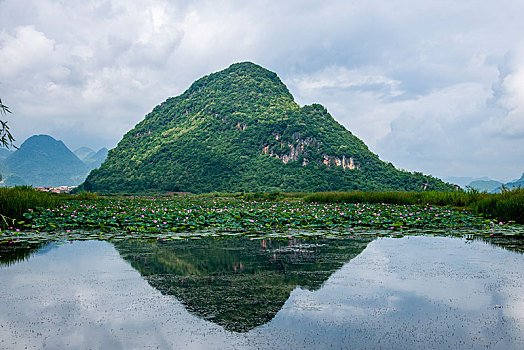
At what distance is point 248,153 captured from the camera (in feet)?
353

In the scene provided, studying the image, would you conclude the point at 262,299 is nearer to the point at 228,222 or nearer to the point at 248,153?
the point at 228,222

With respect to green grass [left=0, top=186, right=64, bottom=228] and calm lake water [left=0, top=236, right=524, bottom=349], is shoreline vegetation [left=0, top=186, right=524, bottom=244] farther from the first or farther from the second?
calm lake water [left=0, top=236, right=524, bottom=349]

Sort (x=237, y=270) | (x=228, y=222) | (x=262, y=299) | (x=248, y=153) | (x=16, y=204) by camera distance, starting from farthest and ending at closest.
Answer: (x=248, y=153)
(x=228, y=222)
(x=16, y=204)
(x=237, y=270)
(x=262, y=299)

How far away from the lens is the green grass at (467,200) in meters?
15.3

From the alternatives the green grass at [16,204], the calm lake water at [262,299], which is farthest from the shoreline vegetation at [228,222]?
the calm lake water at [262,299]

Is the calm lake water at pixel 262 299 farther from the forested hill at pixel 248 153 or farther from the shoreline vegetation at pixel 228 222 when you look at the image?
the forested hill at pixel 248 153

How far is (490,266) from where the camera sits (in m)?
7.66

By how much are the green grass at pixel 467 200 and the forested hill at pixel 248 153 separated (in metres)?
59.7

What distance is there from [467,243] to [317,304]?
703 centimetres

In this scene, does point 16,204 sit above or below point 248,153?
below

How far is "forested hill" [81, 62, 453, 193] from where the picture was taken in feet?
300

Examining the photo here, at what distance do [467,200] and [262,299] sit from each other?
17.8 meters

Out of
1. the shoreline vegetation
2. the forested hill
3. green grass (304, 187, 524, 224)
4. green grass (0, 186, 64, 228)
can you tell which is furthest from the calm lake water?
the forested hill

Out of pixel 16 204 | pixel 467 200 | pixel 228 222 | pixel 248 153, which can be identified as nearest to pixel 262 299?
pixel 228 222
